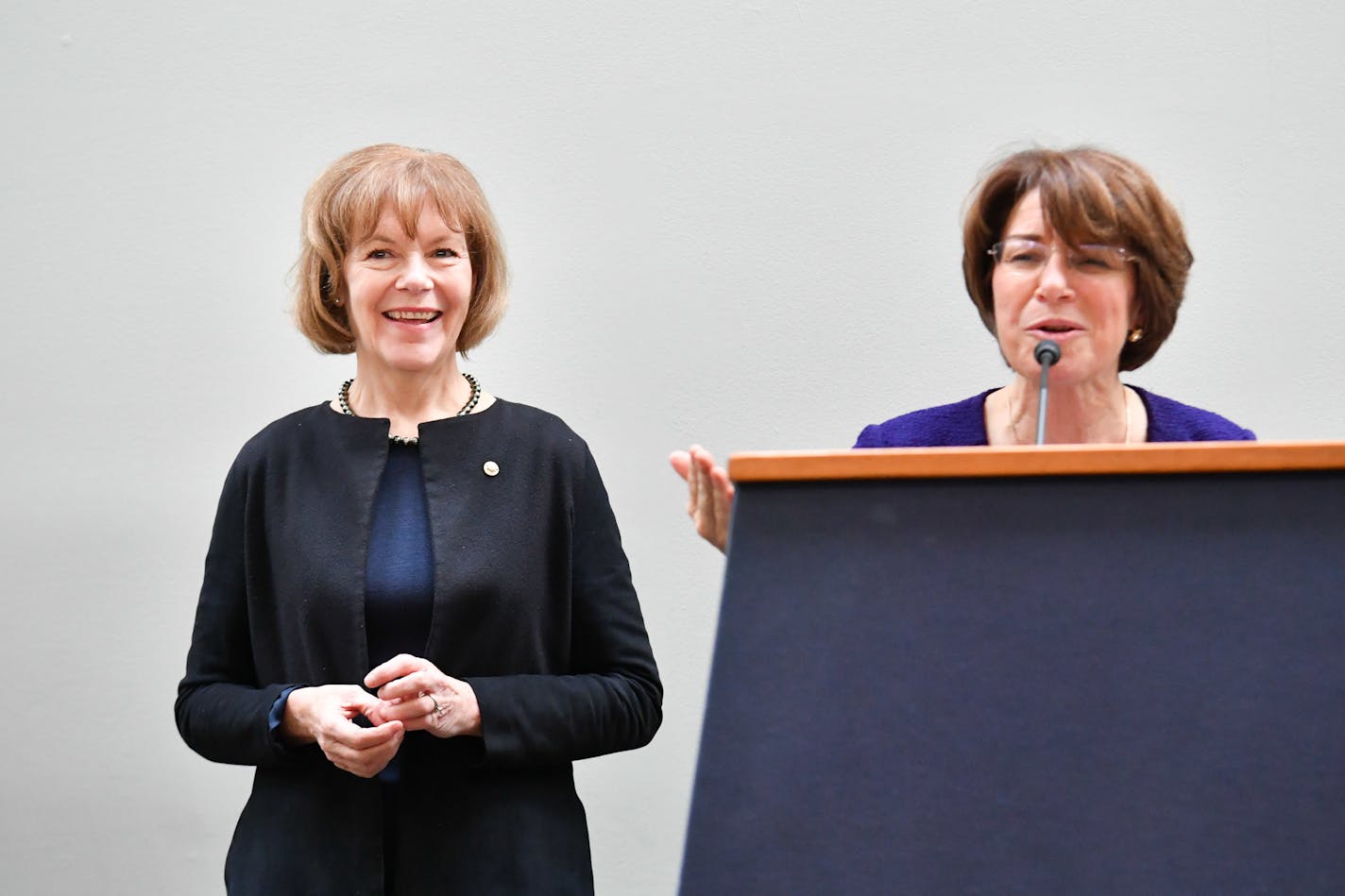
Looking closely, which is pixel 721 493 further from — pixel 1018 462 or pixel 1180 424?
pixel 1180 424

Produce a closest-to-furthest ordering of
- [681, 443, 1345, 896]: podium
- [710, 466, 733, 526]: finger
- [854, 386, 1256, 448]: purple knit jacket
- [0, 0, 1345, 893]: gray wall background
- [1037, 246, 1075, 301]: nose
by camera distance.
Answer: [681, 443, 1345, 896]: podium → [710, 466, 733, 526]: finger → [1037, 246, 1075, 301]: nose → [854, 386, 1256, 448]: purple knit jacket → [0, 0, 1345, 893]: gray wall background

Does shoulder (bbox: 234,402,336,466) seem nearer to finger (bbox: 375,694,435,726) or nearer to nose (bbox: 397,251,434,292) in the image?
nose (bbox: 397,251,434,292)

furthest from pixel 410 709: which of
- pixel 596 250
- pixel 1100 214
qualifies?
pixel 596 250

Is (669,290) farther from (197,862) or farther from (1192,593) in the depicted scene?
(1192,593)

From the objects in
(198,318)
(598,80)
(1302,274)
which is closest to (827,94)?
(598,80)

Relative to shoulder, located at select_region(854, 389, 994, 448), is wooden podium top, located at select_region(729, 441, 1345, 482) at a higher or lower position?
lower

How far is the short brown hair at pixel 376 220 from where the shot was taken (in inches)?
64.3

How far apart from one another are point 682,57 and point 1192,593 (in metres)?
1.73

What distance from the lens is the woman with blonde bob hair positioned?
5.04 feet

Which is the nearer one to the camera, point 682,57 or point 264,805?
point 264,805

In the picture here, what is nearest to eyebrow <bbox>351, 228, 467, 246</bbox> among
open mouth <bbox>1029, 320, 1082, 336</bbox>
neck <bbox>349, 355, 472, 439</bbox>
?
neck <bbox>349, 355, 472, 439</bbox>

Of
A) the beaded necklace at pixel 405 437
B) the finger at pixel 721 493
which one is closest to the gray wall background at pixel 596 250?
the beaded necklace at pixel 405 437

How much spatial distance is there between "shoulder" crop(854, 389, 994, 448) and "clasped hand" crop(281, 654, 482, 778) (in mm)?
546

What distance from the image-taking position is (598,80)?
253 centimetres
